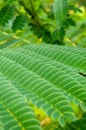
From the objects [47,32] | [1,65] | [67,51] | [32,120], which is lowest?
[32,120]

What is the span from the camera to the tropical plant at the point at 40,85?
31.8 inches

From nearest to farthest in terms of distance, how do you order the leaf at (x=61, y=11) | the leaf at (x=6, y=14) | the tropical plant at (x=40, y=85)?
the tropical plant at (x=40, y=85)
the leaf at (x=6, y=14)
the leaf at (x=61, y=11)

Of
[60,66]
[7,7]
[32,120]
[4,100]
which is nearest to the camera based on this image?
[32,120]

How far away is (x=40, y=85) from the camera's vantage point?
0.99 metres

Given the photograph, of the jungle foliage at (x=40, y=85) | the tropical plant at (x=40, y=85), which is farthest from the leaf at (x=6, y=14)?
the tropical plant at (x=40, y=85)

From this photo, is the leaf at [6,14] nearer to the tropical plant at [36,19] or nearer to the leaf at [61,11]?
the tropical plant at [36,19]

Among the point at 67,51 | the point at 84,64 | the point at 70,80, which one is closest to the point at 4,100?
the point at 70,80

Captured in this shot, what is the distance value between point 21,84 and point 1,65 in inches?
6.6

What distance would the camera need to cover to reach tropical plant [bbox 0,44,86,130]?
0.81 m

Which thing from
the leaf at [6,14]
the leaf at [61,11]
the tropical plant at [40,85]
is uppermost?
the leaf at [61,11]

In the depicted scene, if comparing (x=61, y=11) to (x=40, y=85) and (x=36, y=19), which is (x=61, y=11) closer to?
(x=36, y=19)

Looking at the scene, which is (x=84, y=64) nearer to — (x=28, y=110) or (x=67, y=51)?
(x=67, y=51)

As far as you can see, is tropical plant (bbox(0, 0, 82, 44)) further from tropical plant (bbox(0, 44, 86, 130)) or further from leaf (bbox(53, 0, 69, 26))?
tropical plant (bbox(0, 44, 86, 130))

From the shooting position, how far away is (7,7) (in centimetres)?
192
